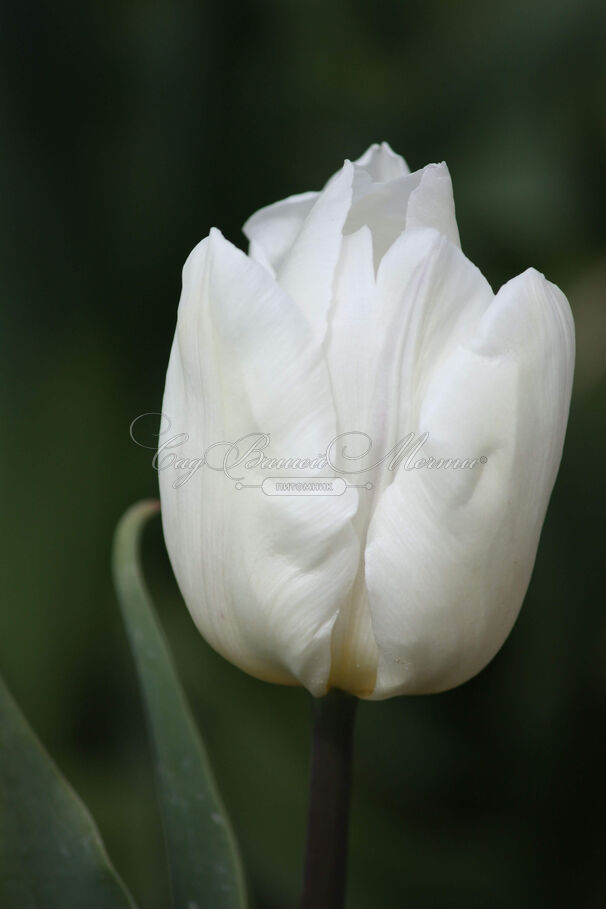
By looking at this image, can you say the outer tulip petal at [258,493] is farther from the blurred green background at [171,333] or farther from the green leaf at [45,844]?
the blurred green background at [171,333]

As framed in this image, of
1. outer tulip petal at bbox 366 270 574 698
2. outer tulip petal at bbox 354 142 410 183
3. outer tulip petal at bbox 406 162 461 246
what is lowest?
outer tulip petal at bbox 366 270 574 698

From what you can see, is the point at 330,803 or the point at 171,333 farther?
the point at 171,333

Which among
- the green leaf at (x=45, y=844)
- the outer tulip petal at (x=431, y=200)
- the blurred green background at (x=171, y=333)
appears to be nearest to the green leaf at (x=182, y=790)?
the green leaf at (x=45, y=844)

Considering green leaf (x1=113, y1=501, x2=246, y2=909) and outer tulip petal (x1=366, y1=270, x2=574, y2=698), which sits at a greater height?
outer tulip petal (x1=366, y1=270, x2=574, y2=698)

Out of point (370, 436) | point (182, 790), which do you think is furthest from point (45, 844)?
point (370, 436)

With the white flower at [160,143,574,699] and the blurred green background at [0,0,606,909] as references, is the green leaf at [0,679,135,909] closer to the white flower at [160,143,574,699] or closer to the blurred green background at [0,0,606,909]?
the white flower at [160,143,574,699]

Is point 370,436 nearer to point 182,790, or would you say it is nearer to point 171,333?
point 182,790

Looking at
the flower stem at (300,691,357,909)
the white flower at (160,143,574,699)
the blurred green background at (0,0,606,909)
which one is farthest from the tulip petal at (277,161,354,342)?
the blurred green background at (0,0,606,909)
